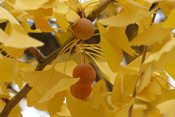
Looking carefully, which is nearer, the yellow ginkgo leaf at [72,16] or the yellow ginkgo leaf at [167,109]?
the yellow ginkgo leaf at [167,109]

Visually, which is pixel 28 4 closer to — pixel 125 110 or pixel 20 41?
pixel 20 41

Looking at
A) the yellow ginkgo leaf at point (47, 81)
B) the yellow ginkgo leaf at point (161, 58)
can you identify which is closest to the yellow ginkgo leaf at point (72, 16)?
the yellow ginkgo leaf at point (47, 81)

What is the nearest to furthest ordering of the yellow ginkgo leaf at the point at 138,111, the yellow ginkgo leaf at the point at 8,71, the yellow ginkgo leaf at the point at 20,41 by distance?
1. the yellow ginkgo leaf at the point at 20,41
2. the yellow ginkgo leaf at the point at 8,71
3. the yellow ginkgo leaf at the point at 138,111

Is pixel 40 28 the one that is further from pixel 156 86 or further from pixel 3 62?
pixel 156 86

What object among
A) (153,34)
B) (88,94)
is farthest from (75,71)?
(153,34)

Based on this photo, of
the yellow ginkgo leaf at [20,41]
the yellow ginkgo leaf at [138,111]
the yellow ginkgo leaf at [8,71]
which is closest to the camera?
the yellow ginkgo leaf at [20,41]

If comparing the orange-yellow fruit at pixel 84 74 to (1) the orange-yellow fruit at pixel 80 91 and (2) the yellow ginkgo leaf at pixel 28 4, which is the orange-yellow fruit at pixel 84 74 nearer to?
(1) the orange-yellow fruit at pixel 80 91

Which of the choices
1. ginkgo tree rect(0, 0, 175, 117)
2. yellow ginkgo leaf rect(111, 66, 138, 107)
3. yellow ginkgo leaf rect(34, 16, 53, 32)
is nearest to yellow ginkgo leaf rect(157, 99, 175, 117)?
ginkgo tree rect(0, 0, 175, 117)
